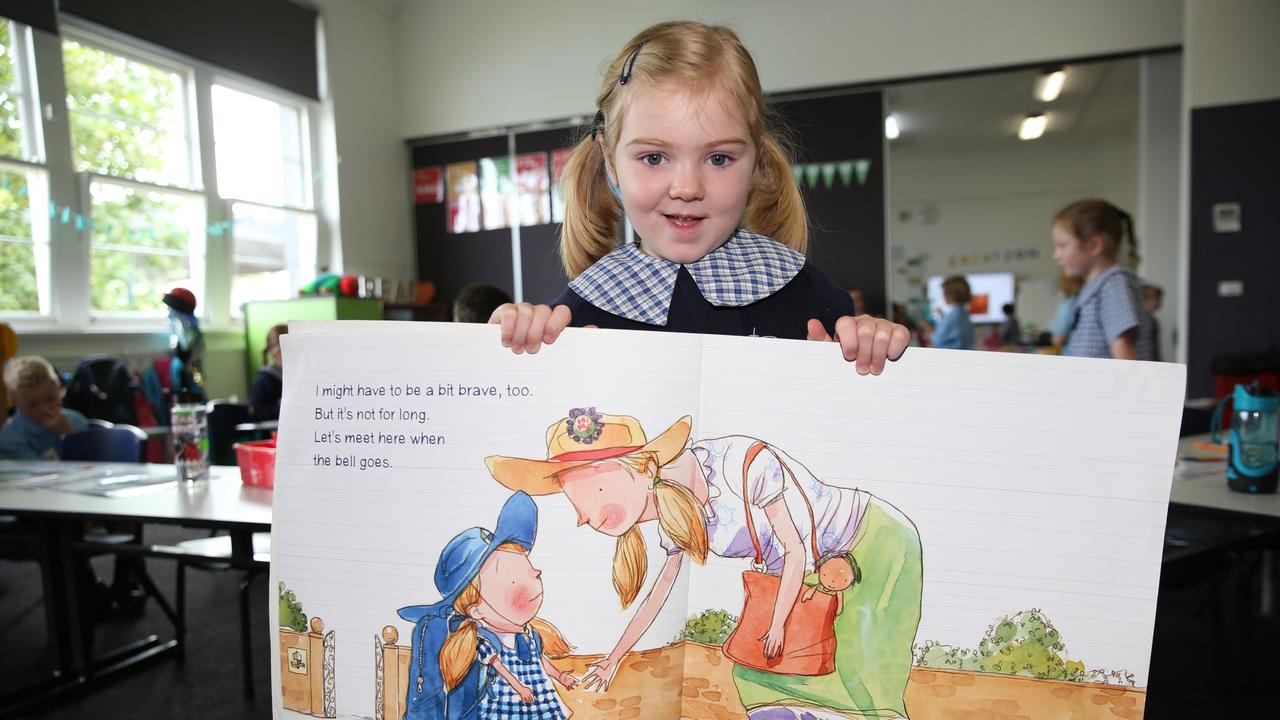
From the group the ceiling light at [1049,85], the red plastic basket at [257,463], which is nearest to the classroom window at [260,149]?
the red plastic basket at [257,463]

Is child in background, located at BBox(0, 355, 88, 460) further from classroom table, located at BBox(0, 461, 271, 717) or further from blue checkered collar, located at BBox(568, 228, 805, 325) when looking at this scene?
blue checkered collar, located at BBox(568, 228, 805, 325)

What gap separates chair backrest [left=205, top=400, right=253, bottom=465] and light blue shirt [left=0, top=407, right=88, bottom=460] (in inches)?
18.2

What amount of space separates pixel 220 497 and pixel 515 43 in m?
6.08

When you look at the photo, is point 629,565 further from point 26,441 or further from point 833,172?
point 833,172

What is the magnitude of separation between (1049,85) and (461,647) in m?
8.49

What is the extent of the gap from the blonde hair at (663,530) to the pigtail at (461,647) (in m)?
0.12

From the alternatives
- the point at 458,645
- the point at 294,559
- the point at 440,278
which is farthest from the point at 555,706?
the point at 440,278

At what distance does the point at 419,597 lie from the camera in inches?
24.2

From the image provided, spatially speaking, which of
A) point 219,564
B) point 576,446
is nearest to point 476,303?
point 219,564

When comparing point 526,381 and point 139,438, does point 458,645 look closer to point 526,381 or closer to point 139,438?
point 526,381

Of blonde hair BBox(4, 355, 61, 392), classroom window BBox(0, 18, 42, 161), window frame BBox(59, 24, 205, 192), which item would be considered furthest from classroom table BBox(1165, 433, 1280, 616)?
window frame BBox(59, 24, 205, 192)

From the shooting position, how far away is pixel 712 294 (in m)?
0.86

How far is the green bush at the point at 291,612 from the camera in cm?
64

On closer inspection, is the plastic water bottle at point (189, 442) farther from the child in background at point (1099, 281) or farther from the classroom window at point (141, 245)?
the classroom window at point (141, 245)
